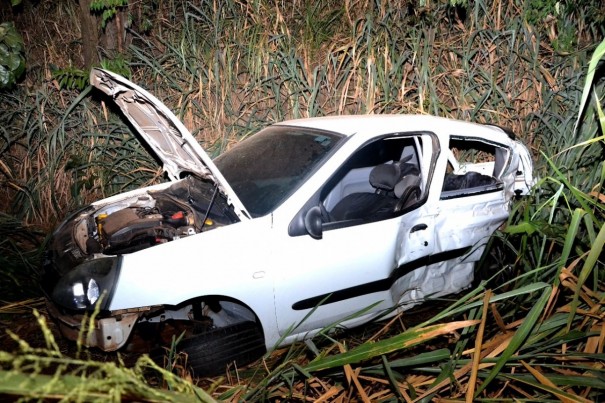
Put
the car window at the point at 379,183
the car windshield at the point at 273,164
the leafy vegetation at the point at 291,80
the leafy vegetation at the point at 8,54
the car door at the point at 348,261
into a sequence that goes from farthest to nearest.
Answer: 1. the leafy vegetation at the point at 291,80
2. the leafy vegetation at the point at 8,54
3. the car window at the point at 379,183
4. the car windshield at the point at 273,164
5. the car door at the point at 348,261

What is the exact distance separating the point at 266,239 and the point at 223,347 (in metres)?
0.67

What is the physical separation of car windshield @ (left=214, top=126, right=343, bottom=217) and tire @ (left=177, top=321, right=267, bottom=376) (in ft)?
2.24

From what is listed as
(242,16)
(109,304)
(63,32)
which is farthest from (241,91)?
(109,304)

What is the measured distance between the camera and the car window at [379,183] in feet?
10.7

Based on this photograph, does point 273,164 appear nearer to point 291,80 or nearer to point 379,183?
point 379,183

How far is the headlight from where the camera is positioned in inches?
103

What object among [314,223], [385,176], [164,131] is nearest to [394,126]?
[385,176]

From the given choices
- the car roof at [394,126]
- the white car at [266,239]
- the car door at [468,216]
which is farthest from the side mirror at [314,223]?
the car door at [468,216]

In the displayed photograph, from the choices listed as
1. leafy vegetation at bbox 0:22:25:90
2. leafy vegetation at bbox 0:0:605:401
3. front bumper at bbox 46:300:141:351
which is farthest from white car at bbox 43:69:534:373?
leafy vegetation at bbox 0:22:25:90

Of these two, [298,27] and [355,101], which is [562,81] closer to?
[355,101]

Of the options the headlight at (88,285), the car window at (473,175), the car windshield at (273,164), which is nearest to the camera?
the headlight at (88,285)

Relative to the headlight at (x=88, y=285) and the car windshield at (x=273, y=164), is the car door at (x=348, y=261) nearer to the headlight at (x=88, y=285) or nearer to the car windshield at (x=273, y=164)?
the car windshield at (x=273, y=164)

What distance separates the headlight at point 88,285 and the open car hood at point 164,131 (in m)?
0.69

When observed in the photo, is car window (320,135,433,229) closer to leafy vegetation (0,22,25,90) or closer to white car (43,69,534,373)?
white car (43,69,534,373)
